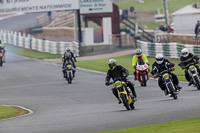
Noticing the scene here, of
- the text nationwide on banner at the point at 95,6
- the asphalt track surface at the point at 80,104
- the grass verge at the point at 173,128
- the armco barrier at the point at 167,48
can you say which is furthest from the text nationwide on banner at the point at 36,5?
the grass verge at the point at 173,128

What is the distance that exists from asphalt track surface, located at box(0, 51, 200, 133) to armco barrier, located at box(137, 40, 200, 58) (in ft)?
20.5

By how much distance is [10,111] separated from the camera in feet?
62.1

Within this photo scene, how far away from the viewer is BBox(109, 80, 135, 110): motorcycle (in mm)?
16750

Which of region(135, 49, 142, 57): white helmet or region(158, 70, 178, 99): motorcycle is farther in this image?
region(135, 49, 142, 57): white helmet

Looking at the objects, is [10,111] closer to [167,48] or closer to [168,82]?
[168,82]

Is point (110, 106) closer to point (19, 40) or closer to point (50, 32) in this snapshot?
point (19, 40)

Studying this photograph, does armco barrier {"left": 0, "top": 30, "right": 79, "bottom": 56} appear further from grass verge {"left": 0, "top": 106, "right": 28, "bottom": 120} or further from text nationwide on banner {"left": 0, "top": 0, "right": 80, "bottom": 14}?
grass verge {"left": 0, "top": 106, "right": 28, "bottom": 120}

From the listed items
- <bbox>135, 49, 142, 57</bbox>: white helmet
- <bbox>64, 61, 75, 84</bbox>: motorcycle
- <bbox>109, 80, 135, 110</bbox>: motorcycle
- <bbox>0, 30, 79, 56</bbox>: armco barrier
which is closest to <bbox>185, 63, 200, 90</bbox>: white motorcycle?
<bbox>135, 49, 142, 57</bbox>: white helmet

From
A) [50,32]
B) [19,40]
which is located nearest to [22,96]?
[19,40]

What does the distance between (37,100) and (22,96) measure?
6.60ft

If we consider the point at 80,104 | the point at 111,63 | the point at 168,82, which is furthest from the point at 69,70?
the point at 111,63

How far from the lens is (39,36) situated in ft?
210

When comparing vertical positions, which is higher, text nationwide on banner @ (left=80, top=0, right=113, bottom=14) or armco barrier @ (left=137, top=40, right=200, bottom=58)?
text nationwide on banner @ (left=80, top=0, right=113, bottom=14)

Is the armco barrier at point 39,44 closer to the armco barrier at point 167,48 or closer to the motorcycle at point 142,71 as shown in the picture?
the armco barrier at point 167,48
